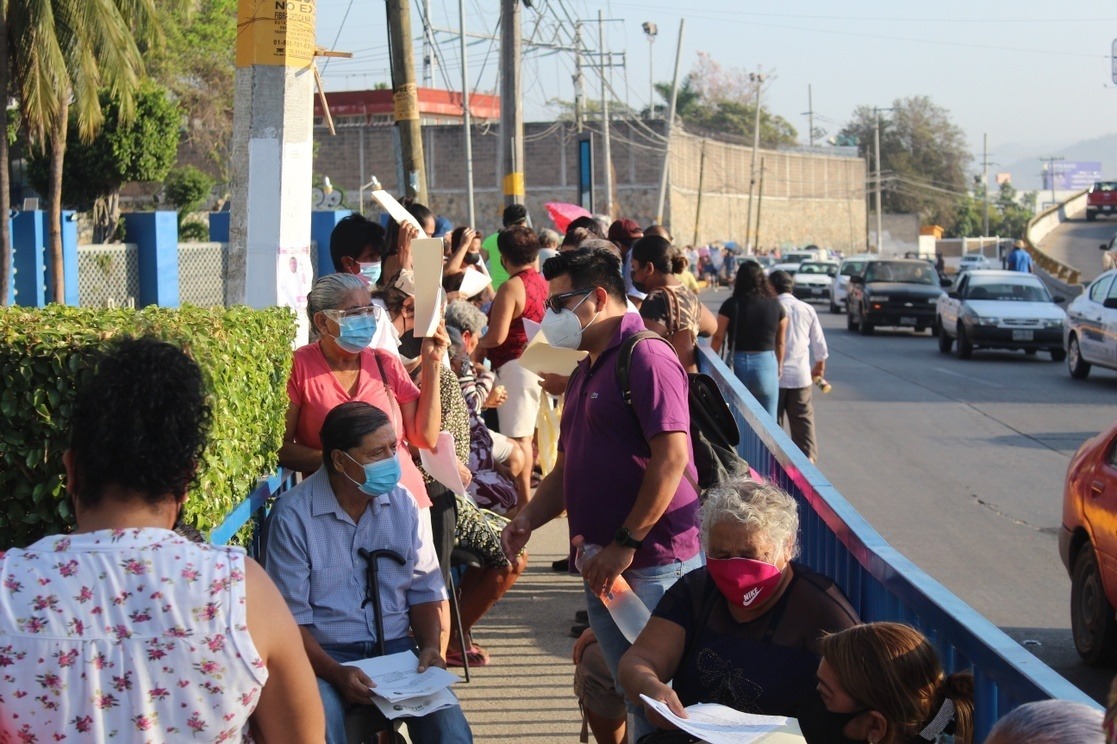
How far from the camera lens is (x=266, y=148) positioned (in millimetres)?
6875

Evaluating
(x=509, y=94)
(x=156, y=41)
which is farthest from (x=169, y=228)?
(x=156, y=41)

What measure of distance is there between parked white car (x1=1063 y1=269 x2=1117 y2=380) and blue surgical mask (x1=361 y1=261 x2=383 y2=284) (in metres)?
14.1

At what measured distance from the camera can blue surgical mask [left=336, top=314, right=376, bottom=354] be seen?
5.40m

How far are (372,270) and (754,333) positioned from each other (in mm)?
4218

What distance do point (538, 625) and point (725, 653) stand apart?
12.0ft

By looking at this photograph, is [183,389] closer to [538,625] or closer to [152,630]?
[152,630]

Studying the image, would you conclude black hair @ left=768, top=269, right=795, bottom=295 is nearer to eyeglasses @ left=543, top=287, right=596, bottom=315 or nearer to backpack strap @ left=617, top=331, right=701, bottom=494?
eyeglasses @ left=543, top=287, right=596, bottom=315

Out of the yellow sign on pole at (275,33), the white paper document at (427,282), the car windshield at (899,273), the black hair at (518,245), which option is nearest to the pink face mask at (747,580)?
the white paper document at (427,282)

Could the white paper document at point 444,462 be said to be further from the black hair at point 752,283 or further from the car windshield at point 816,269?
the car windshield at point 816,269

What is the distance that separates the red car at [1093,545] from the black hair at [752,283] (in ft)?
13.0

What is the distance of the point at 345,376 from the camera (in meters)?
5.60

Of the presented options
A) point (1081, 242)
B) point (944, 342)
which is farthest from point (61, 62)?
point (1081, 242)

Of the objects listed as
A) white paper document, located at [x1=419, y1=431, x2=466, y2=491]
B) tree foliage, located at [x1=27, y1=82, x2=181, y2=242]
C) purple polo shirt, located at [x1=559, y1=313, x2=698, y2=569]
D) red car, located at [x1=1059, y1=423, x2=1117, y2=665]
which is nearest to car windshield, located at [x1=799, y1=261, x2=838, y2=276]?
tree foliage, located at [x1=27, y1=82, x2=181, y2=242]

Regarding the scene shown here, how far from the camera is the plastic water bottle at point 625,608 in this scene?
4434 millimetres
